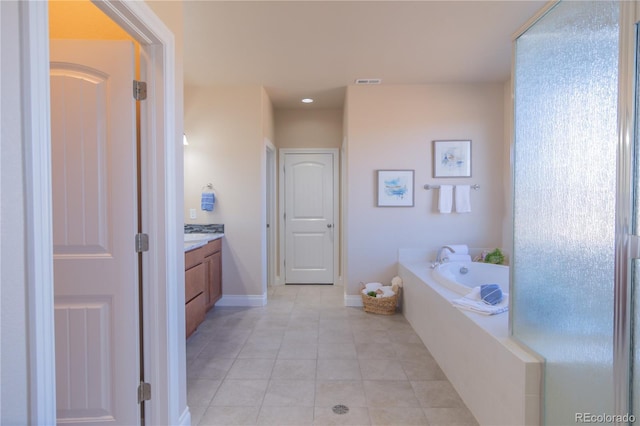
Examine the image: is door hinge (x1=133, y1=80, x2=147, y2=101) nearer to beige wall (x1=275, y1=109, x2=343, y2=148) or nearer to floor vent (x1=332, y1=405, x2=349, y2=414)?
floor vent (x1=332, y1=405, x2=349, y2=414)

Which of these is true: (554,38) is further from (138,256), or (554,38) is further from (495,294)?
(138,256)

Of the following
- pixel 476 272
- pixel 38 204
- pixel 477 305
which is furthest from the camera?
pixel 476 272

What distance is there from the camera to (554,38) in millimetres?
1414

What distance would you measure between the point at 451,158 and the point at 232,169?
99.5 inches

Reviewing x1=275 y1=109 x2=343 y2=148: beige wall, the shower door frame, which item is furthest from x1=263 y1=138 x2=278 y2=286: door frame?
the shower door frame

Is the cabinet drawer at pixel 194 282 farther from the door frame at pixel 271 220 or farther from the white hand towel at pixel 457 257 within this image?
the white hand towel at pixel 457 257

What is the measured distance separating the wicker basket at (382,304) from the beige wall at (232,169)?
1.28 m

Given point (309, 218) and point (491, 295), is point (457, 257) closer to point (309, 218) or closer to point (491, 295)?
point (491, 295)

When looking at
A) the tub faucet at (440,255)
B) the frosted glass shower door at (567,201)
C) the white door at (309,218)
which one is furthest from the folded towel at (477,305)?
the white door at (309,218)

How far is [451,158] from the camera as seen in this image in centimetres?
391

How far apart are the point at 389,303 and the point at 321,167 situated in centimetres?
230

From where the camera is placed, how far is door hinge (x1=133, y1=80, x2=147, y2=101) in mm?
1566

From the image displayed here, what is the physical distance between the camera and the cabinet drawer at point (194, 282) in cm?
287

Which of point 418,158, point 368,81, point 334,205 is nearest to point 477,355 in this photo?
point 418,158
